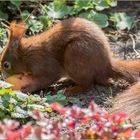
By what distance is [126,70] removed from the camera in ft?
18.5

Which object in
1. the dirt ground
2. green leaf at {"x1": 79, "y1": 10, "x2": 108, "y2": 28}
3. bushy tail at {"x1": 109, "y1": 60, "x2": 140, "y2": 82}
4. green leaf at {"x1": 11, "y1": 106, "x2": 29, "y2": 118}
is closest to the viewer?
green leaf at {"x1": 11, "y1": 106, "x2": 29, "y2": 118}

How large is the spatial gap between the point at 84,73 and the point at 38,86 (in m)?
0.50

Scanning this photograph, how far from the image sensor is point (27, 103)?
4859 millimetres

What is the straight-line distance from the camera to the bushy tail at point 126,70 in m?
5.63

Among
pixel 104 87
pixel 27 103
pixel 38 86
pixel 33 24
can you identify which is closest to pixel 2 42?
pixel 33 24

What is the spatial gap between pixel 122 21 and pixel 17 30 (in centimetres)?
165

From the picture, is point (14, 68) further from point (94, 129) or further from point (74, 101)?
point (94, 129)

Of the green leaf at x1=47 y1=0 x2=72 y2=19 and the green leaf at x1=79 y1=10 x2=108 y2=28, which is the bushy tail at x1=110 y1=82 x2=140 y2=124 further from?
the green leaf at x1=47 y1=0 x2=72 y2=19

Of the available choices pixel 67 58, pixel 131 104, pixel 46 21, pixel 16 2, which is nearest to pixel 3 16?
pixel 16 2

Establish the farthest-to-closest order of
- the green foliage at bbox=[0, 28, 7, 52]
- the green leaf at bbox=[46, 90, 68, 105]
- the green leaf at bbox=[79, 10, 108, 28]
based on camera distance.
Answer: the green leaf at bbox=[79, 10, 108, 28]
the green foliage at bbox=[0, 28, 7, 52]
the green leaf at bbox=[46, 90, 68, 105]

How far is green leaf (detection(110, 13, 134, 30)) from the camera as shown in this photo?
700 centimetres

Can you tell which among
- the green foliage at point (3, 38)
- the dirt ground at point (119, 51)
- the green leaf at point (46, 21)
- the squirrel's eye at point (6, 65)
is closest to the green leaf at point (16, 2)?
the green leaf at point (46, 21)

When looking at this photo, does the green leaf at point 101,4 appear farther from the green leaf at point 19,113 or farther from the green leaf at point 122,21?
the green leaf at point 19,113

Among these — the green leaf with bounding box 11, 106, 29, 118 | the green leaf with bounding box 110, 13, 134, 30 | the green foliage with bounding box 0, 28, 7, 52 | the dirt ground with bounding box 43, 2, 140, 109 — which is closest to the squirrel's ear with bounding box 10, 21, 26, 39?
the green foliage with bounding box 0, 28, 7, 52
